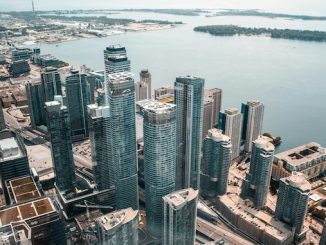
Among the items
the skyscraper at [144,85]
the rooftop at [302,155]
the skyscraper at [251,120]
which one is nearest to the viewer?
the rooftop at [302,155]

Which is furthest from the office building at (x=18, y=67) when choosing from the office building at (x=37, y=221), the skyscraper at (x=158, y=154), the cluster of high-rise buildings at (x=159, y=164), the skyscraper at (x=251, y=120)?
the office building at (x=37, y=221)

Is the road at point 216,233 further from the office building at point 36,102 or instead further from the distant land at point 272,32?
the distant land at point 272,32

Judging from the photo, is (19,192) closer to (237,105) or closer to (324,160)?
(324,160)

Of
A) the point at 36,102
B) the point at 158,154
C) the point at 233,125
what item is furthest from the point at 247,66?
the point at 158,154

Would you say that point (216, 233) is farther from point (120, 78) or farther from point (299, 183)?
point (120, 78)

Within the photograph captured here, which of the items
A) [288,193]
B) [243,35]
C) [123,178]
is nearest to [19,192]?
[123,178]

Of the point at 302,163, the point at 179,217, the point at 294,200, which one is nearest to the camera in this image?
the point at 179,217
